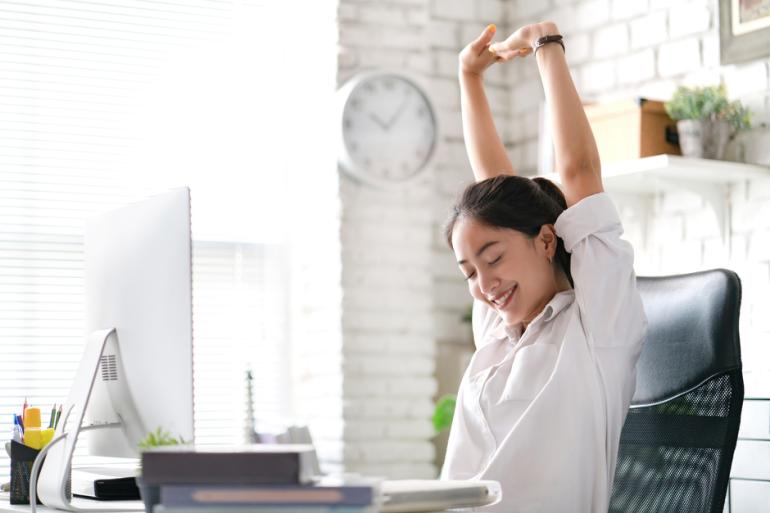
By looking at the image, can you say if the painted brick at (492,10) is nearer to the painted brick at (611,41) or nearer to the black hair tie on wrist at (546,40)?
the painted brick at (611,41)

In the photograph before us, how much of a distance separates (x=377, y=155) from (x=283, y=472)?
240cm

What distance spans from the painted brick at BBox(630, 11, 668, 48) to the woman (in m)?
1.43

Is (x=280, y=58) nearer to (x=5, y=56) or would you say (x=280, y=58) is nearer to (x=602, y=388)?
(x=5, y=56)

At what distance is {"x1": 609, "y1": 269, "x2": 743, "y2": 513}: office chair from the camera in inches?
67.7

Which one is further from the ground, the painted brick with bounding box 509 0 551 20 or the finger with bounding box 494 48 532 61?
the painted brick with bounding box 509 0 551 20

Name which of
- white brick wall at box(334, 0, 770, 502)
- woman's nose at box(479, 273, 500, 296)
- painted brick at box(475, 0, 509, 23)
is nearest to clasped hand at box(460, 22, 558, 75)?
woman's nose at box(479, 273, 500, 296)

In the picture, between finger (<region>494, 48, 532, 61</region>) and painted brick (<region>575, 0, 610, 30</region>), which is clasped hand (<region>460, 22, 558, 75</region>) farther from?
painted brick (<region>575, 0, 610, 30</region>)

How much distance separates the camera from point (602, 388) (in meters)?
1.73

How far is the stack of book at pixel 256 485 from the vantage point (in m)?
1.08

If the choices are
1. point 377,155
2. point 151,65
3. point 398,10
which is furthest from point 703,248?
point 151,65

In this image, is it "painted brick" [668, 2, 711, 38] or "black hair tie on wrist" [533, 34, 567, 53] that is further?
"painted brick" [668, 2, 711, 38]

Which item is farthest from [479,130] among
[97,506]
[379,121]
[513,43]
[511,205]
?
[379,121]

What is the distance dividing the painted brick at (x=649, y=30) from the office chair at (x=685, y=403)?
1.48 meters

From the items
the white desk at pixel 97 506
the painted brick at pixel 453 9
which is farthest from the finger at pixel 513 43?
the painted brick at pixel 453 9
